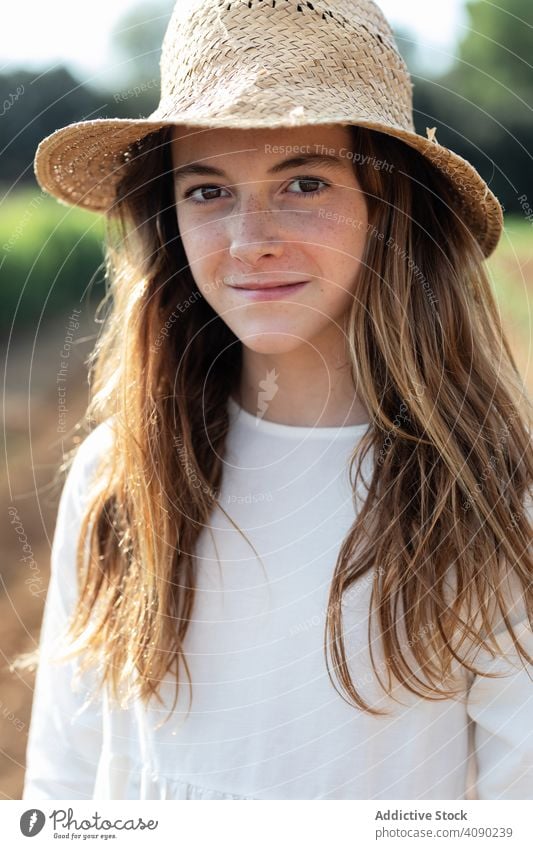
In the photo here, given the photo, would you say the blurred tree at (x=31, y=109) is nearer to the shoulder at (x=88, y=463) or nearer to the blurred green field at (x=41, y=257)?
the blurred green field at (x=41, y=257)

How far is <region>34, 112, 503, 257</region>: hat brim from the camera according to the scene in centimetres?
111

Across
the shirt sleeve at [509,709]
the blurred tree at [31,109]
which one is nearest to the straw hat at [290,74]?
the shirt sleeve at [509,709]

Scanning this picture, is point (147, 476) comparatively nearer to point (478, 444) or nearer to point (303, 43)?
point (478, 444)

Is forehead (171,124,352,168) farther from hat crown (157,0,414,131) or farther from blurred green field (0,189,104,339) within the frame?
blurred green field (0,189,104,339)

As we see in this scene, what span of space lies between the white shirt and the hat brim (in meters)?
0.36

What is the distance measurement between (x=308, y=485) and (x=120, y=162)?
593 mm

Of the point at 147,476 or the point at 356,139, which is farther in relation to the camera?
the point at 147,476

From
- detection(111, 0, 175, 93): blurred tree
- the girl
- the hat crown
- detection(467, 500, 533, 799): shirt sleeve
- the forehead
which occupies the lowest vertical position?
detection(467, 500, 533, 799): shirt sleeve

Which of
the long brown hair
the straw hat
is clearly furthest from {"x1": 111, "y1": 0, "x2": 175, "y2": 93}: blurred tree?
the straw hat

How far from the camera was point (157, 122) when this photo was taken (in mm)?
1157
